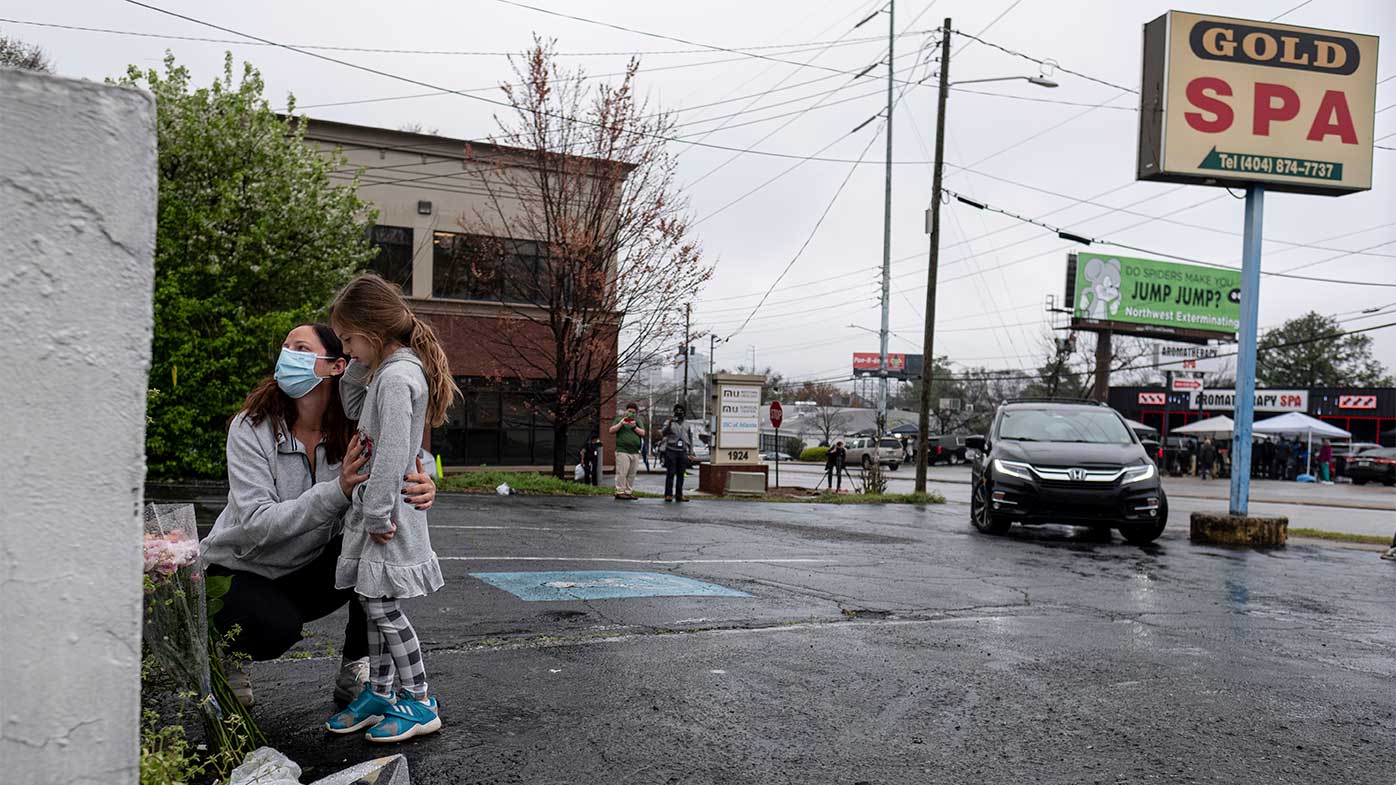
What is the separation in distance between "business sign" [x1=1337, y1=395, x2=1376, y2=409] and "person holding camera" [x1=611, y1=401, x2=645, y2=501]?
159ft

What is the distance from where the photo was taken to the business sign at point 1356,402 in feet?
175

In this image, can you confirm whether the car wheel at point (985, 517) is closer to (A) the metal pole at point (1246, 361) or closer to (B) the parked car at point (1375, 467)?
(A) the metal pole at point (1246, 361)

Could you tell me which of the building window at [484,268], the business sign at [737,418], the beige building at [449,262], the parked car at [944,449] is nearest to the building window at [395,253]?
the beige building at [449,262]

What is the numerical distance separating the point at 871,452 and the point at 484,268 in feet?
85.0

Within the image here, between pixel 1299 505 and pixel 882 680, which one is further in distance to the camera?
pixel 1299 505

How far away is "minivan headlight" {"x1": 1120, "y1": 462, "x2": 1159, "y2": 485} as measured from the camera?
519 inches

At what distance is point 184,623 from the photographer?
3.05 metres

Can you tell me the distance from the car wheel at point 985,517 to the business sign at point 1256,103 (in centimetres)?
522

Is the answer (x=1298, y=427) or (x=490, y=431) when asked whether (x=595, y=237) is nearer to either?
(x=490, y=431)

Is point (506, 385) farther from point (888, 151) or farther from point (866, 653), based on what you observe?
point (866, 653)

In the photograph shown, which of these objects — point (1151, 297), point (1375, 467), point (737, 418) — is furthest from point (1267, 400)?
point (737, 418)

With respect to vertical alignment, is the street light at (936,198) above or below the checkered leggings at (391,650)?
above

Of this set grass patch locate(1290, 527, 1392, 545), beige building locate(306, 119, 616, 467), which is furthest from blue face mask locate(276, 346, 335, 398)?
beige building locate(306, 119, 616, 467)

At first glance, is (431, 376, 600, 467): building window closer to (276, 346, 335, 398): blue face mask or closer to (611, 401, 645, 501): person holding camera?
(611, 401, 645, 501): person holding camera
